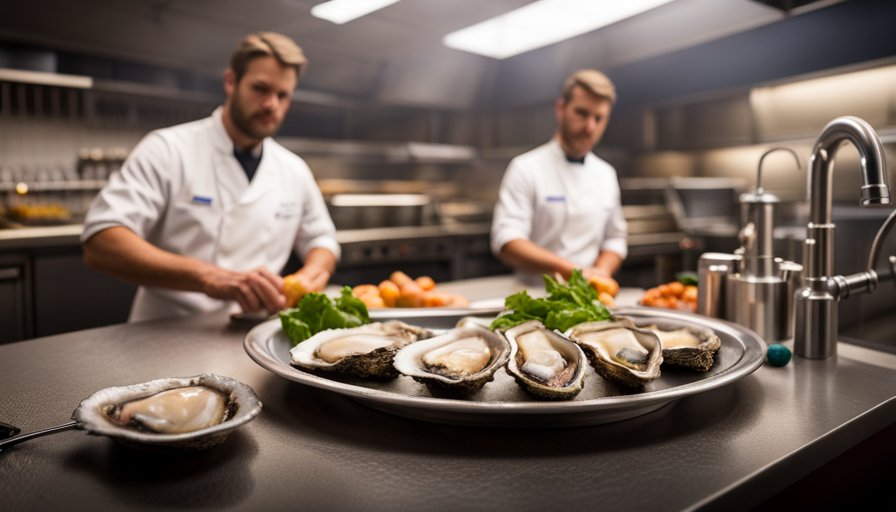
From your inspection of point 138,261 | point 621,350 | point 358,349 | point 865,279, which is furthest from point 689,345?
point 138,261

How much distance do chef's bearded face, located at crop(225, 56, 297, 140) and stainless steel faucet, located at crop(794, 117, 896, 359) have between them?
164 cm

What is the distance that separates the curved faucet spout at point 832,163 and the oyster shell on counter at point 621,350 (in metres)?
0.39

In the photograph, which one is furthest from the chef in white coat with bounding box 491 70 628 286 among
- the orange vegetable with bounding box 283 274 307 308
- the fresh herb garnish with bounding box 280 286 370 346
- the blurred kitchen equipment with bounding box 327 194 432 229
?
the blurred kitchen equipment with bounding box 327 194 432 229

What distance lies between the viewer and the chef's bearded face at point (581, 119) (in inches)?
102

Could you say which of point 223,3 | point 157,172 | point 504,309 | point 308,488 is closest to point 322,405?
point 308,488

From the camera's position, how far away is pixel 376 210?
4508 millimetres

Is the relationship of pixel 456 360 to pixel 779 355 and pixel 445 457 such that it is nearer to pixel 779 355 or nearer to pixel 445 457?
pixel 445 457

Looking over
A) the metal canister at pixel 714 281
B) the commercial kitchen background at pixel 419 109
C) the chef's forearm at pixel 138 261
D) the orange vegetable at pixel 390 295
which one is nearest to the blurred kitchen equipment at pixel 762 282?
the metal canister at pixel 714 281

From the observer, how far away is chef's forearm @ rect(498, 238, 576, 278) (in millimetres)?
2238

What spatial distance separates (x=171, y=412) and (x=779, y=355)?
96 centimetres

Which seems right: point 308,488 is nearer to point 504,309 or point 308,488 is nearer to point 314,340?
point 314,340

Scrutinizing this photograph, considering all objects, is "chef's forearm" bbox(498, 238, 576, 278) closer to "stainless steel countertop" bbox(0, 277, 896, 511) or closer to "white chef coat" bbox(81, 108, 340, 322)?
"white chef coat" bbox(81, 108, 340, 322)

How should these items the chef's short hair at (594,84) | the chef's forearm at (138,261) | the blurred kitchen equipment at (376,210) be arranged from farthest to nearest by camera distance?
the blurred kitchen equipment at (376,210)
the chef's short hair at (594,84)
the chef's forearm at (138,261)

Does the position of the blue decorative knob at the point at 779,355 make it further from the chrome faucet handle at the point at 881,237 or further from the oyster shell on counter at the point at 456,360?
the oyster shell on counter at the point at 456,360
